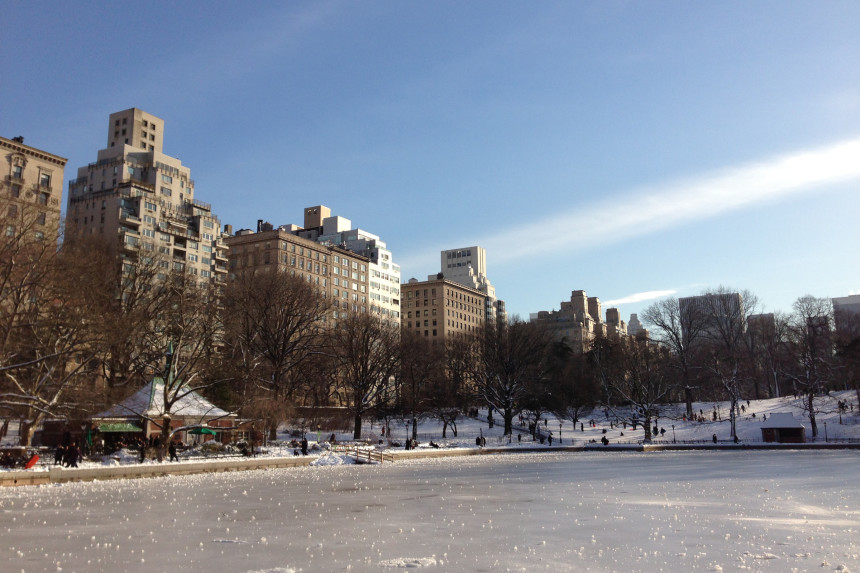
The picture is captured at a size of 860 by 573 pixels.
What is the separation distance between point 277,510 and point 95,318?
64.5 ft

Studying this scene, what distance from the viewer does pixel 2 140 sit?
3332 inches

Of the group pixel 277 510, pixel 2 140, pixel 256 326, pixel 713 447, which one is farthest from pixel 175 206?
pixel 277 510

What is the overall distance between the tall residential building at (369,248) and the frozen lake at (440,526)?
125 metres

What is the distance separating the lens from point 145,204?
102 meters

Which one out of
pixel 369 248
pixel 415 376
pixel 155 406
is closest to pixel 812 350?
pixel 415 376

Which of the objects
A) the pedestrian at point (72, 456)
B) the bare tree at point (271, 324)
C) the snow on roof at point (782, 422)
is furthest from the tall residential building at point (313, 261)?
the pedestrian at point (72, 456)

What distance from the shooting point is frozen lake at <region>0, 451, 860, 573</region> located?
10.6 m

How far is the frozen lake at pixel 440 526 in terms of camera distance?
1063 cm

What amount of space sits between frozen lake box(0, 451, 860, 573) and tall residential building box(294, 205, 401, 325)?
125 m

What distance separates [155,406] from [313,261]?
9168 cm

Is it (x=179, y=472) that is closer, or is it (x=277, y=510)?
(x=277, y=510)

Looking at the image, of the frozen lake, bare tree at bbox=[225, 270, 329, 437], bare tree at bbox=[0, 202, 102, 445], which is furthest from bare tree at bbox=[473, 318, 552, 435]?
the frozen lake

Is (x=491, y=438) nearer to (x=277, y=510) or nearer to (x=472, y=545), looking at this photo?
(x=277, y=510)

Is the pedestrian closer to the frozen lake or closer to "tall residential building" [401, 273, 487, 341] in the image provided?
the frozen lake
